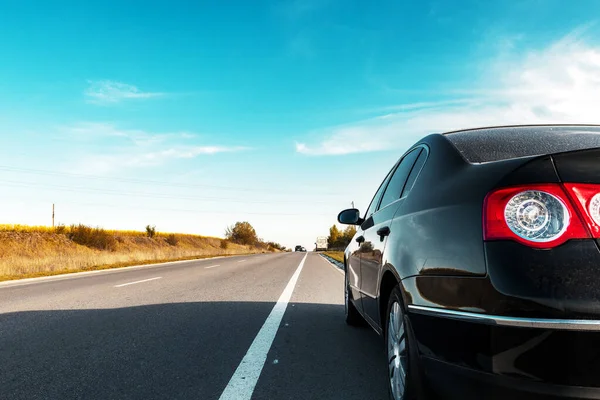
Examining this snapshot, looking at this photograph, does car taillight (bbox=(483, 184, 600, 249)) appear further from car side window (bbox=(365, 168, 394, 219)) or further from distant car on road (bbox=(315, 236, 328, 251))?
distant car on road (bbox=(315, 236, 328, 251))

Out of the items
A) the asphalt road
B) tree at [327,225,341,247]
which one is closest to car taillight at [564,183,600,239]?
the asphalt road

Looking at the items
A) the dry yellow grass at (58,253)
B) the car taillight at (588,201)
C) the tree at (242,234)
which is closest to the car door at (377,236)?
the car taillight at (588,201)

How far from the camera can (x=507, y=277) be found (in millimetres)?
1807

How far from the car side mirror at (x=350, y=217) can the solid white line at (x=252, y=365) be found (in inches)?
61.2

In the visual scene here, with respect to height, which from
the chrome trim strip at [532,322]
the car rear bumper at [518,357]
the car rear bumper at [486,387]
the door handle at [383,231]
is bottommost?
the car rear bumper at [486,387]

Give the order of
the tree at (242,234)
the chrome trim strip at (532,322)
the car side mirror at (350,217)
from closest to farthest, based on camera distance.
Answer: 1. the chrome trim strip at (532,322)
2. the car side mirror at (350,217)
3. the tree at (242,234)

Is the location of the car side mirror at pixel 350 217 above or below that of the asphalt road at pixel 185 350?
above

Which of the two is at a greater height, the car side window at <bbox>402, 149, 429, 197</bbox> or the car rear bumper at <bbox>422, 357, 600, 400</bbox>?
the car side window at <bbox>402, 149, 429, 197</bbox>

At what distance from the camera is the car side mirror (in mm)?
5297

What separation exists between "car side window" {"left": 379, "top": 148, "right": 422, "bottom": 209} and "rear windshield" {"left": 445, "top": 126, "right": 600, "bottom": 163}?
1.51ft

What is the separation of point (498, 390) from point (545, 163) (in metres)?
0.96

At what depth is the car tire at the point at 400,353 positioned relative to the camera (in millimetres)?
2369

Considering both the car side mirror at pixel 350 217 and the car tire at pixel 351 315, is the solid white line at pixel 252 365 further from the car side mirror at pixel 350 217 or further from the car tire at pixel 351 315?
the car side mirror at pixel 350 217

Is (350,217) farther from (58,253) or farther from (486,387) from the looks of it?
(58,253)
